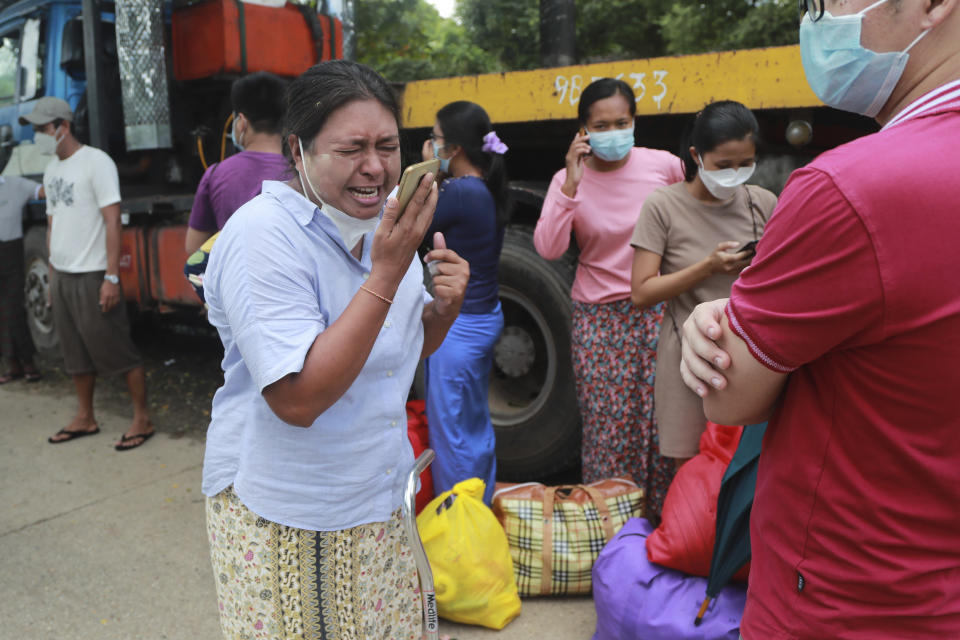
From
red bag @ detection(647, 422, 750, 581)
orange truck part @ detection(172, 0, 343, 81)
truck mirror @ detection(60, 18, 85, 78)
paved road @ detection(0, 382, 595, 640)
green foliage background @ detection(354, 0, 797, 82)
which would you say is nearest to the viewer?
red bag @ detection(647, 422, 750, 581)

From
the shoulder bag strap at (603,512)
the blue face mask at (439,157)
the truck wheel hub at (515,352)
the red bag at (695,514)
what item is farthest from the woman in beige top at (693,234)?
the truck wheel hub at (515,352)

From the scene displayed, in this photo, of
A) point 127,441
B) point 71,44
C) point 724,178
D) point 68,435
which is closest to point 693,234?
point 724,178

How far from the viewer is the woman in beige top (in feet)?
7.69

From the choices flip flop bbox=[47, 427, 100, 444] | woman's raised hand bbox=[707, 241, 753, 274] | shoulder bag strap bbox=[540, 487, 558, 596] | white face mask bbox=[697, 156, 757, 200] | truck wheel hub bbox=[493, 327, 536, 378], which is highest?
white face mask bbox=[697, 156, 757, 200]

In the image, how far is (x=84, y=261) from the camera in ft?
13.4

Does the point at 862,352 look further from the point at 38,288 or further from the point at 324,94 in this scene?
the point at 38,288

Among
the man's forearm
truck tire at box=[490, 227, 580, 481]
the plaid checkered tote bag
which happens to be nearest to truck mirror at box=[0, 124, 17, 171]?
the man's forearm

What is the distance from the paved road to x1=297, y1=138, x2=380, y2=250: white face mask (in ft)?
5.21

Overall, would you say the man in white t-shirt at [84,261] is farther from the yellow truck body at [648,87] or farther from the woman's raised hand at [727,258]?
→ the woman's raised hand at [727,258]

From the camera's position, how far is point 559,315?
10.8ft

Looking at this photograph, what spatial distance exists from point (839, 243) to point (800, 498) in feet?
1.14

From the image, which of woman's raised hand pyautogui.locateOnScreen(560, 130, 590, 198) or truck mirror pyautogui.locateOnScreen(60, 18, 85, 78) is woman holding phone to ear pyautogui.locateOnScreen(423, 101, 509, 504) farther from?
truck mirror pyautogui.locateOnScreen(60, 18, 85, 78)

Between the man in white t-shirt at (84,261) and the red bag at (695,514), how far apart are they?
3.09 m

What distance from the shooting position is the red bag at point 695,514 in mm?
2125
